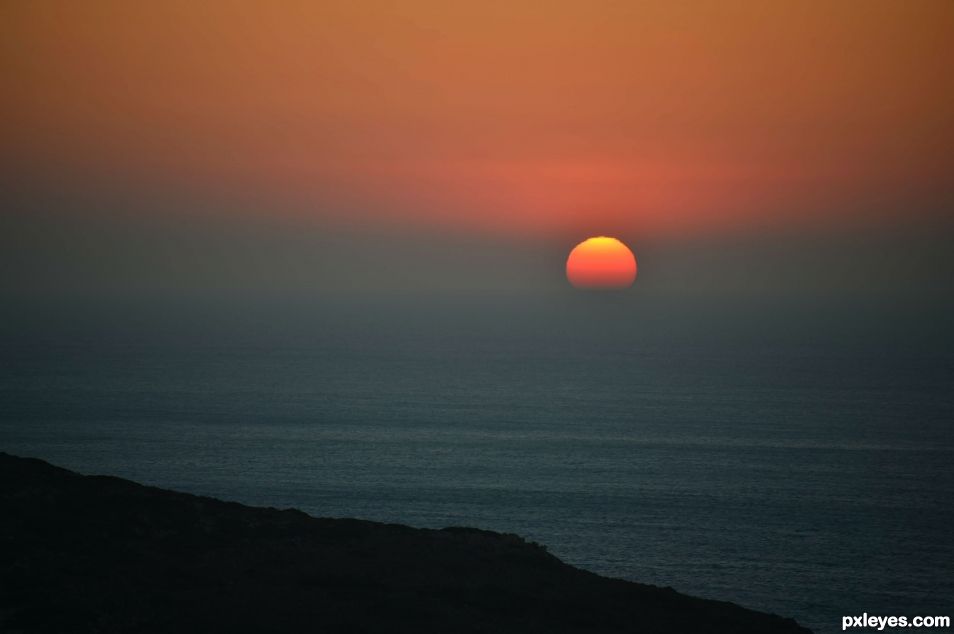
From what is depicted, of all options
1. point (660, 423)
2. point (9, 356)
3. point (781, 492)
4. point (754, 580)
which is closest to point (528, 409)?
point (660, 423)

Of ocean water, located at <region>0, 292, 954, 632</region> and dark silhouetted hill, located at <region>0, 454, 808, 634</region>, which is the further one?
ocean water, located at <region>0, 292, 954, 632</region>

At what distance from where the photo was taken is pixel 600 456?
87.1 m

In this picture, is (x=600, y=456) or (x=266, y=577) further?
(x=600, y=456)

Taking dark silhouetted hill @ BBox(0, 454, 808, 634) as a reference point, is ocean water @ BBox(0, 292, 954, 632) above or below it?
above

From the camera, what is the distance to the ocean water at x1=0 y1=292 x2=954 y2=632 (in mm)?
56781

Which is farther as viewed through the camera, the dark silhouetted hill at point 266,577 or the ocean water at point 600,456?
the ocean water at point 600,456

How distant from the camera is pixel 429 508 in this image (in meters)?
68.9

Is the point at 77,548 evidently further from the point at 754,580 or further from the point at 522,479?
the point at 522,479

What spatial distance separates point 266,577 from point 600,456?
61.6m

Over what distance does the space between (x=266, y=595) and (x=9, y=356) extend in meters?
169

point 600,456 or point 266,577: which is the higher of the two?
point 600,456

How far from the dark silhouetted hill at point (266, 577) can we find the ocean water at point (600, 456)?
20976 mm

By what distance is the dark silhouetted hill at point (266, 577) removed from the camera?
2548 centimetres

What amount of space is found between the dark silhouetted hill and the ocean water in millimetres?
20976
